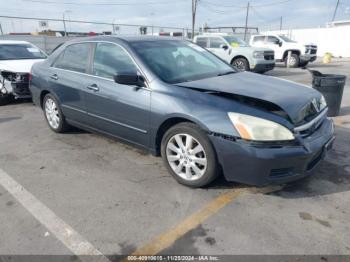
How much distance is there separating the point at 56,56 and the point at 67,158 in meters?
1.84

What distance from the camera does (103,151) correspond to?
470 cm

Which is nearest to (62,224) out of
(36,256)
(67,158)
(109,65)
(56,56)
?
(36,256)

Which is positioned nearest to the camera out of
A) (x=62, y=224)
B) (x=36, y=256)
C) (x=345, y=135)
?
(x=36, y=256)

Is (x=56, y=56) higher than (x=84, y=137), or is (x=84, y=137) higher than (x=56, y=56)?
(x=56, y=56)

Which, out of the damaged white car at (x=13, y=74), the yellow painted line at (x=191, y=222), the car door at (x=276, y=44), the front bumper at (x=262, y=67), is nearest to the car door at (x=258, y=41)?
the car door at (x=276, y=44)

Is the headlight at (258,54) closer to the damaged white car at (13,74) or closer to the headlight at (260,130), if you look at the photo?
the damaged white car at (13,74)

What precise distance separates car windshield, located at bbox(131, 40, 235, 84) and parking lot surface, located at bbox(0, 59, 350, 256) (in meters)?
1.18

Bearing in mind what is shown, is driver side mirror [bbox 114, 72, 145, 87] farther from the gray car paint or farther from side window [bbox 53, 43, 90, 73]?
side window [bbox 53, 43, 90, 73]

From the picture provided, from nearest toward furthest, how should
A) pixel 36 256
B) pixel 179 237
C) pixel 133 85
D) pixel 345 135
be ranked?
pixel 36 256, pixel 179 237, pixel 133 85, pixel 345 135

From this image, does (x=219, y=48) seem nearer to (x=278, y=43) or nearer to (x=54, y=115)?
(x=278, y=43)

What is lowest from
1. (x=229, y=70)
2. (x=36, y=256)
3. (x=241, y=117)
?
(x=36, y=256)

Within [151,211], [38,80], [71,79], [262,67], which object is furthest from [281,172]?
[262,67]

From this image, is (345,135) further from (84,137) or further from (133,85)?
(84,137)

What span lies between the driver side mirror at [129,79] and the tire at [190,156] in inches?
26.8
